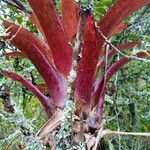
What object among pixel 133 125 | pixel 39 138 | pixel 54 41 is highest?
pixel 54 41

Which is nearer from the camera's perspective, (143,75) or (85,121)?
(85,121)

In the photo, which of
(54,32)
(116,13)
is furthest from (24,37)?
(116,13)

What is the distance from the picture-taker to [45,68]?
Answer: 0.88m

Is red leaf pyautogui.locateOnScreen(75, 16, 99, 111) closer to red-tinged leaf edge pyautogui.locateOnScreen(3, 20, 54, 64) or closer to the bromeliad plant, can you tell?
the bromeliad plant

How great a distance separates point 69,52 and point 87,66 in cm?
8

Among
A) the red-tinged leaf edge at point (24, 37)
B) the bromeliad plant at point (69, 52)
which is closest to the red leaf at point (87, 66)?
the bromeliad plant at point (69, 52)

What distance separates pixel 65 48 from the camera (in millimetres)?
865

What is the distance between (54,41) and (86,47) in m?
0.10

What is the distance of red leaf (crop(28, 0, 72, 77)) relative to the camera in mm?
772

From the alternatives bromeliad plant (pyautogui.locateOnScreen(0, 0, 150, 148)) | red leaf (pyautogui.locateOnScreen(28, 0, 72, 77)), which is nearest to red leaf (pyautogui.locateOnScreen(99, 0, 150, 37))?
bromeliad plant (pyautogui.locateOnScreen(0, 0, 150, 148))

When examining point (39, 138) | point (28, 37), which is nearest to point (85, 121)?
point (39, 138)

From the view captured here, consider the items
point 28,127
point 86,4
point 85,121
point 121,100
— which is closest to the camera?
point 86,4

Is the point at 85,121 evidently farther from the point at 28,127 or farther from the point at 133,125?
the point at 133,125

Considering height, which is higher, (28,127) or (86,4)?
(86,4)
